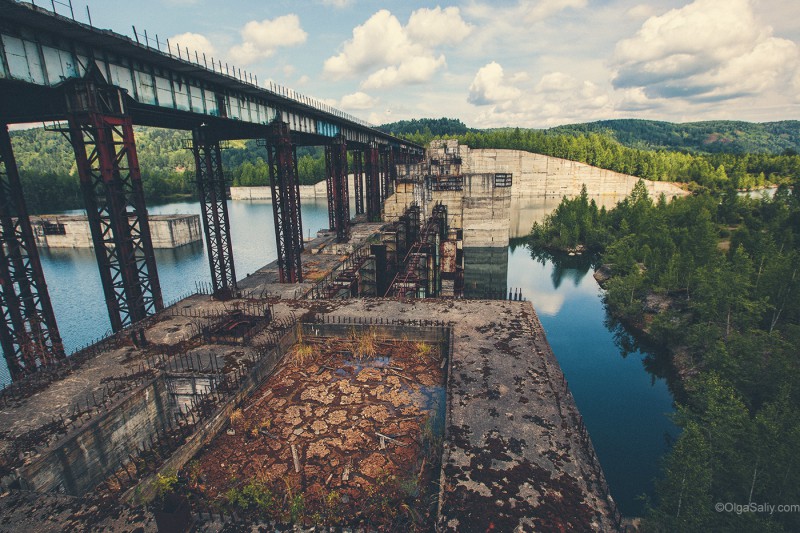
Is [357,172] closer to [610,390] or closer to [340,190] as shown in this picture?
[340,190]

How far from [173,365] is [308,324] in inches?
249

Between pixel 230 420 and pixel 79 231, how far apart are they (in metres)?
71.3

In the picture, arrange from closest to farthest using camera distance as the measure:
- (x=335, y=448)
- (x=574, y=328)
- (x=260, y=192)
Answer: (x=335, y=448)
(x=574, y=328)
(x=260, y=192)

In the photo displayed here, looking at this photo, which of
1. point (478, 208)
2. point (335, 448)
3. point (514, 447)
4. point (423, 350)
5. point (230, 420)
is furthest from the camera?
point (478, 208)

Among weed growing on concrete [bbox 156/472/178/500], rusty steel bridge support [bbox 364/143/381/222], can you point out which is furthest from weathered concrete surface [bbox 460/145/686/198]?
weed growing on concrete [bbox 156/472/178/500]

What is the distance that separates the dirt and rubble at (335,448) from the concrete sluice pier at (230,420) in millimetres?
327

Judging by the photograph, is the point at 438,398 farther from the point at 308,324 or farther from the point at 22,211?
the point at 22,211

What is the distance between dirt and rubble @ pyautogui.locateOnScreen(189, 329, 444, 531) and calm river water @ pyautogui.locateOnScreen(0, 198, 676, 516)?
36.8 ft

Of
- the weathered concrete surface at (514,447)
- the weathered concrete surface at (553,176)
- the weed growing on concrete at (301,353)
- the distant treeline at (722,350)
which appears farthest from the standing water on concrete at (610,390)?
the weathered concrete surface at (553,176)

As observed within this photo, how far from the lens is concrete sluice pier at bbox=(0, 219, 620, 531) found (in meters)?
9.20

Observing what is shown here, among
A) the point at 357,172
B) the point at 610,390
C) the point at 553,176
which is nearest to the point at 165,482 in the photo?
the point at 610,390

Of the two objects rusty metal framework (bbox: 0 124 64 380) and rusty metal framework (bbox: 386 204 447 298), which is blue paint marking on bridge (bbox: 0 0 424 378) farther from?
rusty metal framework (bbox: 386 204 447 298)

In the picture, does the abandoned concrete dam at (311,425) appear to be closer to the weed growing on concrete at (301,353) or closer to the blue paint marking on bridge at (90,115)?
the weed growing on concrete at (301,353)

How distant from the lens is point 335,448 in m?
12.7
